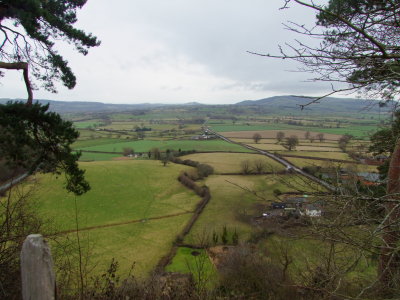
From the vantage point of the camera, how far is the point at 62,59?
7.19 meters

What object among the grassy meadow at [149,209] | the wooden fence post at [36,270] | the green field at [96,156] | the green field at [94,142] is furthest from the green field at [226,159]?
the wooden fence post at [36,270]

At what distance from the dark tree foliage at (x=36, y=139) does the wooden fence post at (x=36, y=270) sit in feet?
14.3

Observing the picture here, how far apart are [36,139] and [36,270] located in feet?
16.8

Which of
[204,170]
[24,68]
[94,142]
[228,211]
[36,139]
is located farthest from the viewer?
[94,142]

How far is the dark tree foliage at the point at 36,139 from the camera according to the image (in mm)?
5223

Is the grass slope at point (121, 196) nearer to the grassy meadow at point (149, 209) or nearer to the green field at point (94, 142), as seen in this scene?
the grassy meadow at point (149, 209)

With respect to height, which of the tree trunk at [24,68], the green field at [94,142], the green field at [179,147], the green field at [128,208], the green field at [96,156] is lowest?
the green field at [128,208]

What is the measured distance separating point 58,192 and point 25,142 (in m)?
26.4

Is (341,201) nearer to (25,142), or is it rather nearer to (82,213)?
(25,142)

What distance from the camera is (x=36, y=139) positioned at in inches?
229

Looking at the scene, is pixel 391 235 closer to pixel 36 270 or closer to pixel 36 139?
pixel 36 270

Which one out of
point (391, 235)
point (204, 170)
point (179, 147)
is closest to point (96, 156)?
point (179, 147)

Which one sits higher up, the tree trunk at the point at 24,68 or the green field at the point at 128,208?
the tree trunk at the point at 24,68

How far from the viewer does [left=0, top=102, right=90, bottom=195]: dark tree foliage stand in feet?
17.1
